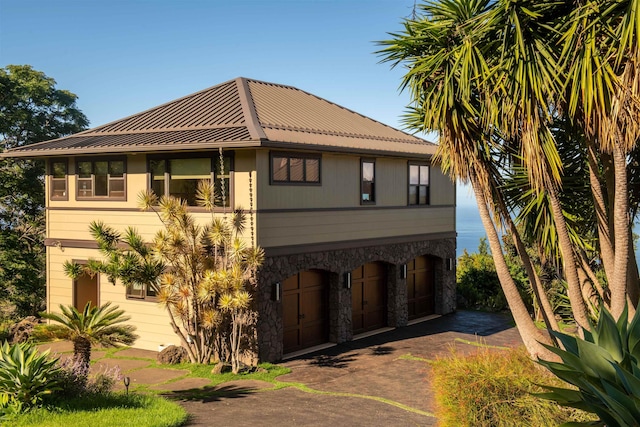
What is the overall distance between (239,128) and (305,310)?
20.2 ft

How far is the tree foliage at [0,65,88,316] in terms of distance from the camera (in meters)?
26.5

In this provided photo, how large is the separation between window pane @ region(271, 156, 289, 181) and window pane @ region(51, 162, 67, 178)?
820 centimetres

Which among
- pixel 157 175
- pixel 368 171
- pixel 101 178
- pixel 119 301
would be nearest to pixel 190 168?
pixel 157 175

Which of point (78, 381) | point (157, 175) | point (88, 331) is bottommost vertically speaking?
point (78, 381)

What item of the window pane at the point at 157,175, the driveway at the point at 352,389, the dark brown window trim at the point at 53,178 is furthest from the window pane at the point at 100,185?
the driveway at the point at 352,389

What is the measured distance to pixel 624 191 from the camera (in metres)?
10.8

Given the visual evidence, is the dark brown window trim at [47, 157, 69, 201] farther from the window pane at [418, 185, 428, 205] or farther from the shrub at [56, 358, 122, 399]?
the window pane at [418, 185, 428, 205]

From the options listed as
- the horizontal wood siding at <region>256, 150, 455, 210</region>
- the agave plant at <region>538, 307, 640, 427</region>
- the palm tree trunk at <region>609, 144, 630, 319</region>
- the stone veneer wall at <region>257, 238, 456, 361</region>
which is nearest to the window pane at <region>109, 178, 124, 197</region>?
the horizontal wood siding at <region>256, 150, 455, 210</region>

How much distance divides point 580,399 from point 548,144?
18.5ft

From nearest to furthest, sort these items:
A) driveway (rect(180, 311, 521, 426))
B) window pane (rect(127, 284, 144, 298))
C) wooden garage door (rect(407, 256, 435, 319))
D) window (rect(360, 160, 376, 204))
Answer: driveway (rect(180, 311, 521, 426))
window pane (rect(127, 284, 144, 298))
window (rect(360, 160, 376, 204))
wooden garage door (rect(407, 256, 435, 319))

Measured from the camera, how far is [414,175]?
81.7ft

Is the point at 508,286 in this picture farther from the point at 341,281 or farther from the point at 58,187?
the point at 58,187

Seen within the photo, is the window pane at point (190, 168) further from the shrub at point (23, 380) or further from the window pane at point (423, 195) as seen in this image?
the window pane at point (423, 195)

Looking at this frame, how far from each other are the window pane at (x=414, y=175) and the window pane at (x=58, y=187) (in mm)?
12467
